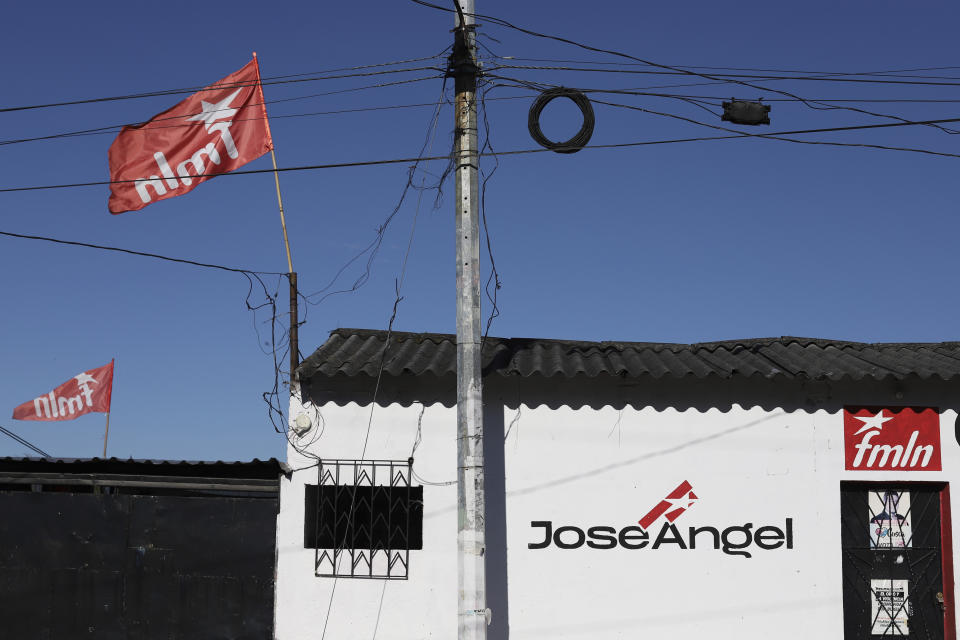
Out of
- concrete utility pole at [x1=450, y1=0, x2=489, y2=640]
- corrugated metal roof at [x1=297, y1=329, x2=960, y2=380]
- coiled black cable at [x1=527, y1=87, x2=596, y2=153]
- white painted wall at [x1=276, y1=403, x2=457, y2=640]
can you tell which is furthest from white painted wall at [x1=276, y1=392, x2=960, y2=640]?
coiled black cable at [x1=527, y1=87, x2=596, y2=153]

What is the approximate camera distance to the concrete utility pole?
791cm

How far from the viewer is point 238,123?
10570 millimetres

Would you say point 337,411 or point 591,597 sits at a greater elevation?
point 337,411

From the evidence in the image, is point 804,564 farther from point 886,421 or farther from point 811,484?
point 886,421

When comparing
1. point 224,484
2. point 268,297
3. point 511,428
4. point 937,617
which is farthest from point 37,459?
point 937,617

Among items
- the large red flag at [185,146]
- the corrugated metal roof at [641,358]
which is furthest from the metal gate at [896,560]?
the large red flag at [185,146]

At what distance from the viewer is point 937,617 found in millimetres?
10266

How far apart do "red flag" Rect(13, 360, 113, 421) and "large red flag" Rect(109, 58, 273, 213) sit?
9083 mm

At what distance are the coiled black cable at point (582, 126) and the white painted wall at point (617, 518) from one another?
306 cm

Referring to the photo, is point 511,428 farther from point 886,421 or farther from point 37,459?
point 37,459

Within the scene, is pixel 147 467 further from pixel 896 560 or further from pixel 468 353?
pixel 896 560

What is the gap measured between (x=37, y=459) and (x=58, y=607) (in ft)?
5.57

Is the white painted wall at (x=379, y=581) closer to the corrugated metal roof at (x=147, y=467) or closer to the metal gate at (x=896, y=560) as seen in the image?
the corrugated metal roof at (x=147, y=467)

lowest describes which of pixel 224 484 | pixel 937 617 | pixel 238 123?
pixel 937 617
